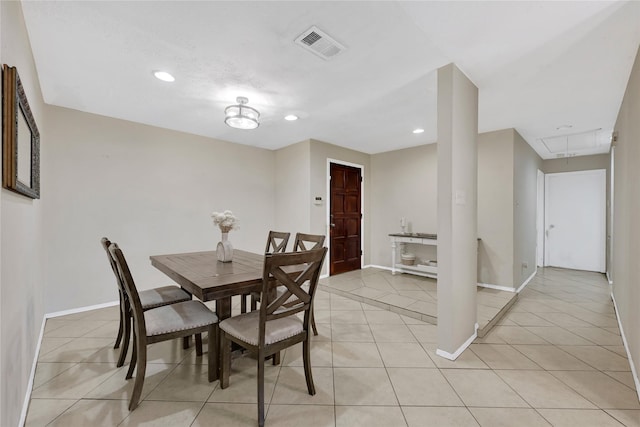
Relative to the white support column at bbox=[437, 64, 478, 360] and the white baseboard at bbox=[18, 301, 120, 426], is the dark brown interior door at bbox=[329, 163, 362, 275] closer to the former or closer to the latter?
the white support column at bbox=[437, 64, 478, 360]

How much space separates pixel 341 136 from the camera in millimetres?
4281

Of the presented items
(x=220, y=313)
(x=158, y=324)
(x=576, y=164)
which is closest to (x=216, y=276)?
(x=220, y=313)

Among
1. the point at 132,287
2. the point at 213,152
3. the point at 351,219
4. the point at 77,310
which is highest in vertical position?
the point at 213,152

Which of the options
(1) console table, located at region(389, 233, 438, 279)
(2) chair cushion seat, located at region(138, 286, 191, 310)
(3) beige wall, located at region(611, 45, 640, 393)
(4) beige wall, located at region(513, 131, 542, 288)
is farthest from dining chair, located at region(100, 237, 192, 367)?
(4) beige wall, located at region(513, 131, 542, 288)

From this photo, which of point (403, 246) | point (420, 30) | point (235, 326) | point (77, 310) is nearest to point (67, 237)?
point (77, 310)

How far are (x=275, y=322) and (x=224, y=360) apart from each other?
0.44 meters

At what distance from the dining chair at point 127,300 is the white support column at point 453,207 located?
6.80 feet

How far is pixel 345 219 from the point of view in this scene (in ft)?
16.6

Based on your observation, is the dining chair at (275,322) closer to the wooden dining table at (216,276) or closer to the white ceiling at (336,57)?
Answer: the wooden dining table at (216,276)

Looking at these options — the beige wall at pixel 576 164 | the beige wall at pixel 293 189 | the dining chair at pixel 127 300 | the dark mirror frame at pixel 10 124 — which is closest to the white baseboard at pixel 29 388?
the dining chair at pixel 127 300

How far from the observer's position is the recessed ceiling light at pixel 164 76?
7.65 feet

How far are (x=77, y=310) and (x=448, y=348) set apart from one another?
400 centimetres

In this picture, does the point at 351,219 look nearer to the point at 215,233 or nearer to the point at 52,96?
the point at 215,233

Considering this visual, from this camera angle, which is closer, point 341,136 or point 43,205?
point 43,205
